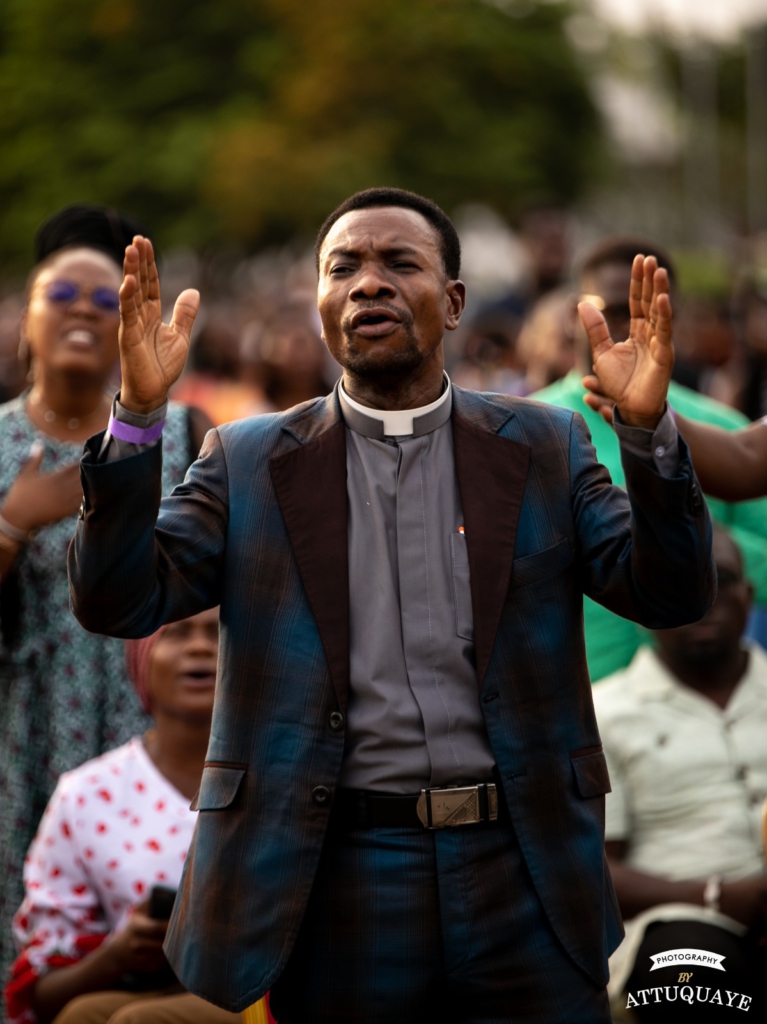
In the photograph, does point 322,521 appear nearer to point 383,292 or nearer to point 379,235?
point 383,292

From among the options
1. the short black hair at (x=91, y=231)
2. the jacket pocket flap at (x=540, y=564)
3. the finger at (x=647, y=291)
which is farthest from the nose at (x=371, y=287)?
the short black hair at (x=91, y=231)

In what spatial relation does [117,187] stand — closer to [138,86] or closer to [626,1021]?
[138,86]

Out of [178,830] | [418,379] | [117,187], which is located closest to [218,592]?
[418,379]

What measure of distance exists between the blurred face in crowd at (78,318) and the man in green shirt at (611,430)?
58.1 inches

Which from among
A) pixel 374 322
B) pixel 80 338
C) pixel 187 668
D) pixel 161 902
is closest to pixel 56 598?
pixel 187 668

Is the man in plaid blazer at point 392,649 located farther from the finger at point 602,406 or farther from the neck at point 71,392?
the neck at point 71,392

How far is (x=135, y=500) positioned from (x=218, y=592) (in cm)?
39

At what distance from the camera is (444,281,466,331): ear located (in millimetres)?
3615

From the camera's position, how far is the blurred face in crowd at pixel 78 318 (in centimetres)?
520

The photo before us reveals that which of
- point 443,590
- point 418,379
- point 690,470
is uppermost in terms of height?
point 418,379

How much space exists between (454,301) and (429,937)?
138 cm

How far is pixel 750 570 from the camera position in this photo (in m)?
5.72

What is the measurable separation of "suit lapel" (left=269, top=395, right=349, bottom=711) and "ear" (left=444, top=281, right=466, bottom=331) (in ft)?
1.13

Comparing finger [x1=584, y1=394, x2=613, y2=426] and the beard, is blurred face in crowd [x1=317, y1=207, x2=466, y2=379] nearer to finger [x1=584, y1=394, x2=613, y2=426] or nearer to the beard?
the beard
